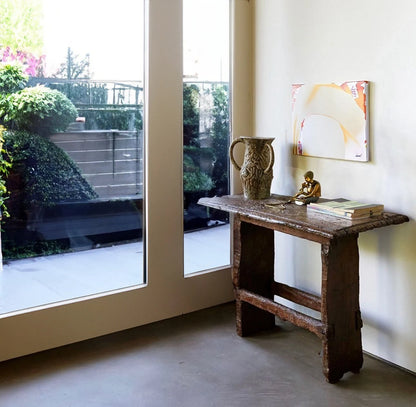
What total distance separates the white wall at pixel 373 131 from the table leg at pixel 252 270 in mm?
204

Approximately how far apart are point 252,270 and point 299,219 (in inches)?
23.9

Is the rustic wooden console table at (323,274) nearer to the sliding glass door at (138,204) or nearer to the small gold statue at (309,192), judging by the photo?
the small gold statue at (309,192)

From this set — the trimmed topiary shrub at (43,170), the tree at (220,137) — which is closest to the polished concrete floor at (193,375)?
the trimmed topiary shrub at (43,170)

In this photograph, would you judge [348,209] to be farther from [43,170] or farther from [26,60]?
[26,60]

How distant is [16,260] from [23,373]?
0.52 meters

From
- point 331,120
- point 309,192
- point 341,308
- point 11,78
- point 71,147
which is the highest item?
point 11,78

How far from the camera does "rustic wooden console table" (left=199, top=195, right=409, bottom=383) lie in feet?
7.89

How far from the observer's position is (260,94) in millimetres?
3281

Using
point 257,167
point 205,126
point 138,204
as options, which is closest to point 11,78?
point 138,204

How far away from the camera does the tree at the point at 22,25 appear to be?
8.35ft

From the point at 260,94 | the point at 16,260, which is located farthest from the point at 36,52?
the point at 260,94

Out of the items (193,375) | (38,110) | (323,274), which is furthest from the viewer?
(38,110)

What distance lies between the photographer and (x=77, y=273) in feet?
9.47

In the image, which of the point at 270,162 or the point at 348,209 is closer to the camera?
the point at 348,209
